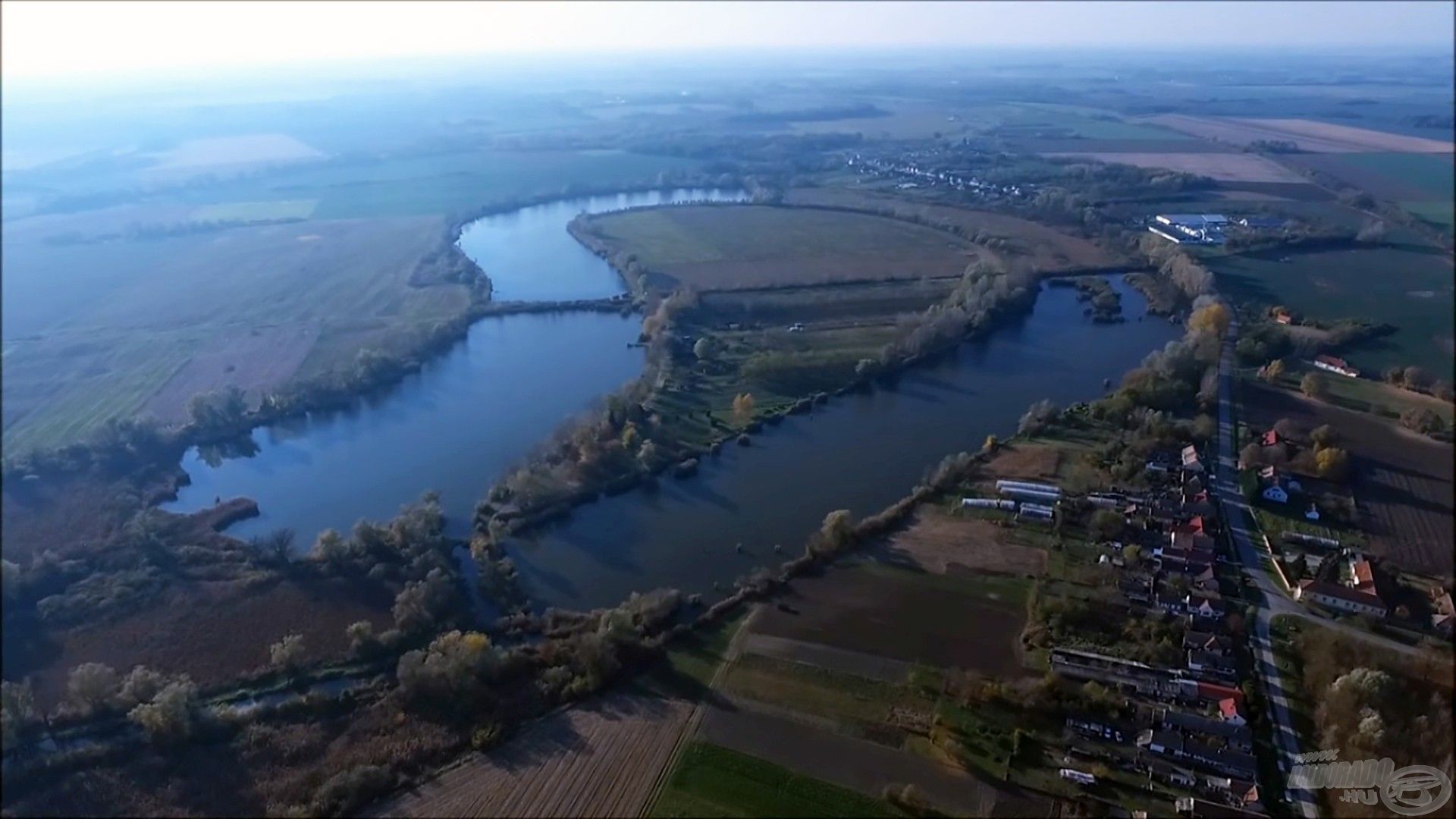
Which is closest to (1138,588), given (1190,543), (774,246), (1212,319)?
(1190,543)

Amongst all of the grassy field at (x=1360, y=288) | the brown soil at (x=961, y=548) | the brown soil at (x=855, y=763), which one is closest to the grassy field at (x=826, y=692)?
the brown soil at (x=855, y=763)

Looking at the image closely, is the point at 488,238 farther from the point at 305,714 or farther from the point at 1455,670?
the point at 1455,670

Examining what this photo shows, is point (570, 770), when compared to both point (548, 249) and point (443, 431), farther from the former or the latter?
point (548, 249)

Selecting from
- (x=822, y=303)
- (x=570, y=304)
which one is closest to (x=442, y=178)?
(x=570, y=304)

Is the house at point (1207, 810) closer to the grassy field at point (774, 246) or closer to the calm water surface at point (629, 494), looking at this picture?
the calm water surface at point (629, 494)

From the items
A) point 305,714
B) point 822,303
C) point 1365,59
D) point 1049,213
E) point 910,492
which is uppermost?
point 1365,59

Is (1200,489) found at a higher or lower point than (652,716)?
higher

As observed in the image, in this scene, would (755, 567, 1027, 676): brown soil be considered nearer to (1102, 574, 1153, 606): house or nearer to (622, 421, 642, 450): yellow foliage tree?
(1102, 574, 1153, 606): house
